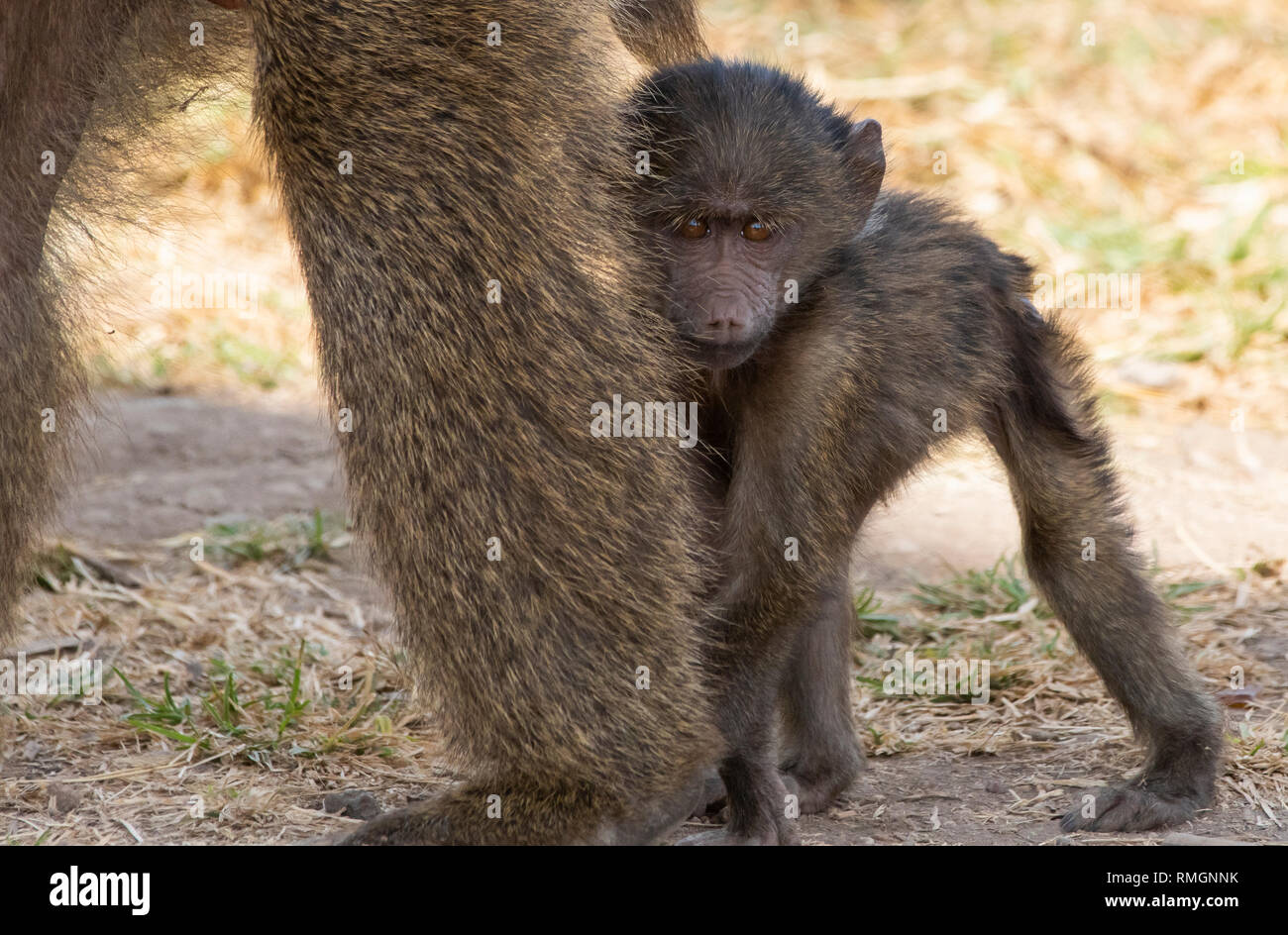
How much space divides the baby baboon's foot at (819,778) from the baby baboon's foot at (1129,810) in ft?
1.41

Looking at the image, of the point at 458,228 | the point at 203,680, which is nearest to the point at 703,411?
the point at 458,228

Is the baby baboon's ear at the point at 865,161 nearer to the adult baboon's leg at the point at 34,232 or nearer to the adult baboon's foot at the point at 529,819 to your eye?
the adult baboon's foot at the point at 529,819

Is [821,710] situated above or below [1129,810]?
above

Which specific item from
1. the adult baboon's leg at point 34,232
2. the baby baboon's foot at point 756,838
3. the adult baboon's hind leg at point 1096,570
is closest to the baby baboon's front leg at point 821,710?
the baby baboon's foot at point 756,838

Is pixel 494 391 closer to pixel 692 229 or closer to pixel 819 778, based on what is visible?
pixel 692 229

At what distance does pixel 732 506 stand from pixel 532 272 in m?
0.60

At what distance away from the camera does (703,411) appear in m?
3.03

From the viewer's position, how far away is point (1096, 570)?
3.14 metres

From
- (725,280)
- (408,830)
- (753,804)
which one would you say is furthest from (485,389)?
(753,804)

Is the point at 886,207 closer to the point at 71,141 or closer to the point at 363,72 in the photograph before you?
the point at 363,72

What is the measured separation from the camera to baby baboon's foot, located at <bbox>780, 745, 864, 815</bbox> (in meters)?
3.10

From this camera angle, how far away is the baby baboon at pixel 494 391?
244cm

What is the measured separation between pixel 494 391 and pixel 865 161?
105 centimetres
